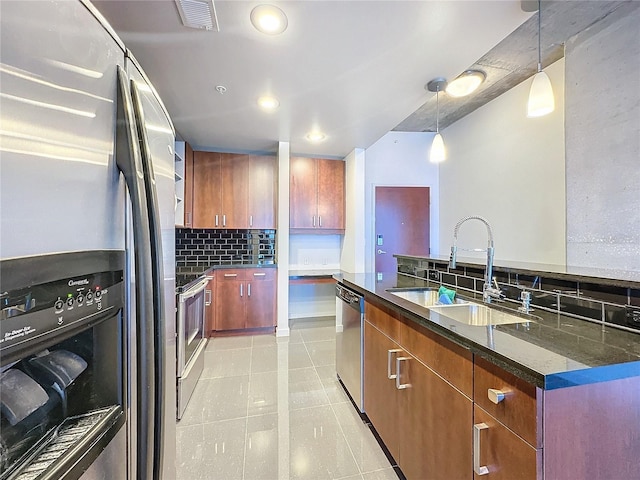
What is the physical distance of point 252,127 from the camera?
10.7 feet

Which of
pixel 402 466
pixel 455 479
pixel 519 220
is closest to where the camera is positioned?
pixel 455 479

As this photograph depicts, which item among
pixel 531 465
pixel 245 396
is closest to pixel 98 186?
pixel 531 465

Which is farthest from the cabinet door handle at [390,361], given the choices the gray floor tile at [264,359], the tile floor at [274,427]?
the gray floor tile at [264,359]

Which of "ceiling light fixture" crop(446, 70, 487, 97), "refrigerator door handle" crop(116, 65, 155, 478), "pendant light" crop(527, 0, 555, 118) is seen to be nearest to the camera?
"refrigerator door handle" crop(116, 65, 155, 478)

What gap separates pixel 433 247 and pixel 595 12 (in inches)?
127

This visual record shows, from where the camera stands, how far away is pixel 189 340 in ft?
7.80

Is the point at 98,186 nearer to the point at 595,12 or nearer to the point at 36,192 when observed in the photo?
the point at 36,192

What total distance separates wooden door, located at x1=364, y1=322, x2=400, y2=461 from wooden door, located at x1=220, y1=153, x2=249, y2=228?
106 inches

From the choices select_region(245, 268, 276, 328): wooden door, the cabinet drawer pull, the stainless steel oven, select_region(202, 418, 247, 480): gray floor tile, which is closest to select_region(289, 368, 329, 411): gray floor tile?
select_region(202, 418, 247, 480): gray floor tile

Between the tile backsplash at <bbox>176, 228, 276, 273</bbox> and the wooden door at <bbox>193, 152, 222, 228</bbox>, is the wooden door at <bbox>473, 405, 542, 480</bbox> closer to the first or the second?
the tile backsplash at <bbox>176, 228, 276, 273</bbox>

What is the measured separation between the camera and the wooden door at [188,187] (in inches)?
147

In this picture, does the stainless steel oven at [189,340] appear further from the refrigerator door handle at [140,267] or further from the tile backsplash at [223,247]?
the refrigerator door handle at [140,267]

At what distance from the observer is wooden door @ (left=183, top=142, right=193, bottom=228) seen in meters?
3.73

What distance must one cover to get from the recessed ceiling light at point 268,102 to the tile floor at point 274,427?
8.13 ft
